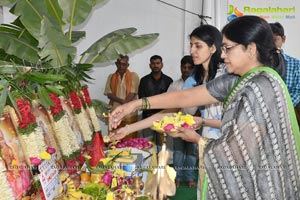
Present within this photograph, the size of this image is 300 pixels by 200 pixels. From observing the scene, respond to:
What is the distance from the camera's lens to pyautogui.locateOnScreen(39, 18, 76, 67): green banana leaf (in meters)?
2.07

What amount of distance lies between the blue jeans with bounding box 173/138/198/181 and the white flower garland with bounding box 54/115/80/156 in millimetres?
2348

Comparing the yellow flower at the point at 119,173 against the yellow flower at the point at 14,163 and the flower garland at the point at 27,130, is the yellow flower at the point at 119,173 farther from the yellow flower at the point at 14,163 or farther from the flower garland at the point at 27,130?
the yellow flower at the point at 14,163

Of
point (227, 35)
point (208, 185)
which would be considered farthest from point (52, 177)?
point (227, 35)

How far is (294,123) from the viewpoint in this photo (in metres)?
1.55

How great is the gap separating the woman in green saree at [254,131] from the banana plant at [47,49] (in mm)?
728

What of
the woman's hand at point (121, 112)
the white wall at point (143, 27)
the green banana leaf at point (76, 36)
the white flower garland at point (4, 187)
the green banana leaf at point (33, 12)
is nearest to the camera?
the white flower garland at point (4, 187)

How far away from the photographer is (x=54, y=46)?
7.09 feet

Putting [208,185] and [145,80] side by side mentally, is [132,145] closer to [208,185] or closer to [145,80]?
[208,185]

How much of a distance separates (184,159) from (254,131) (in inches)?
114

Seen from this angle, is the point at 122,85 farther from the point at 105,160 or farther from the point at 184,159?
the point at 105,160

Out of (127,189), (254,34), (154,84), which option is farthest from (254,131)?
(154,84)

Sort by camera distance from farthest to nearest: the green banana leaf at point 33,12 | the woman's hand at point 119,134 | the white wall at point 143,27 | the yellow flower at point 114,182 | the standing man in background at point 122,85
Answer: the white wall at point 143,27 → the standing man in background at point 122,85 → the green banana leaf at point 33,12 → the woman's hand at point 119,134 → the yellow flower at point 114,182

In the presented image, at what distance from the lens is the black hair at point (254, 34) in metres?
1.49

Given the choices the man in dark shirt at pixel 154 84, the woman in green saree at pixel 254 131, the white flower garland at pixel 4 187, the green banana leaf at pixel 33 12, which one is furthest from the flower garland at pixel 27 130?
the man in dark shirt at pixel 154 84
